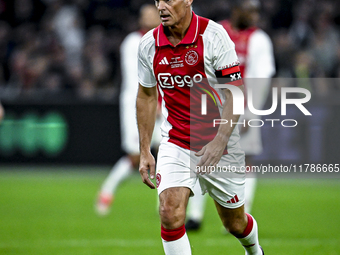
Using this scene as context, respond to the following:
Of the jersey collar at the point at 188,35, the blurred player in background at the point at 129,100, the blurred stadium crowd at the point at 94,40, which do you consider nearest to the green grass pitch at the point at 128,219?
the blurred player in background at the point at 129,100

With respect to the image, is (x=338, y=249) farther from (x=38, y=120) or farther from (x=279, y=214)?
(x=38, y=120)

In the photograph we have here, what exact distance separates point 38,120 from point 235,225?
8.44 m

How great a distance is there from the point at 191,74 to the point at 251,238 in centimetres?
132

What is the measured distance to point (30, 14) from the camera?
47.9ft

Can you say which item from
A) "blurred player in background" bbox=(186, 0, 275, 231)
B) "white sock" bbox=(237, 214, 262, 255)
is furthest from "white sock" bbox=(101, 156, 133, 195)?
"white sock" bbox=(237, 214, 262, 255)

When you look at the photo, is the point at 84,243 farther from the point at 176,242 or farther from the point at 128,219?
the point at 176,242

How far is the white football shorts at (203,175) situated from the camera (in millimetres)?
3934

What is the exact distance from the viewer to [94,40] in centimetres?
1379

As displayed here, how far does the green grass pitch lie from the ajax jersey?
1076 millimetres

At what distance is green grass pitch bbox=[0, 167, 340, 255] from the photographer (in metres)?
5.73

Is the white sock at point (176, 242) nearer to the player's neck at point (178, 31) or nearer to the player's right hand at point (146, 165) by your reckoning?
the player's right hand at point (146, 165)

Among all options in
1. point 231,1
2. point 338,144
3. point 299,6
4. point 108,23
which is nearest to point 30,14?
point 108,23

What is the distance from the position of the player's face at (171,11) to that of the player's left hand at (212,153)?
85cm

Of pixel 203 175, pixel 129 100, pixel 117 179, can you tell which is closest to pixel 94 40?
pixel 129 100
